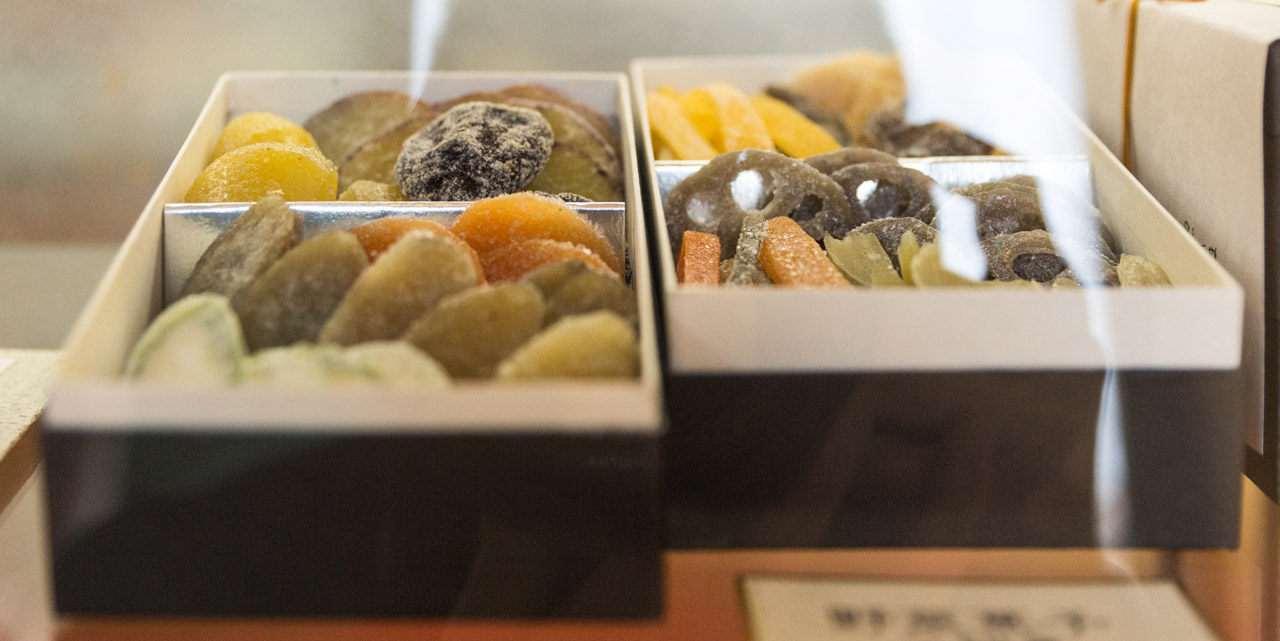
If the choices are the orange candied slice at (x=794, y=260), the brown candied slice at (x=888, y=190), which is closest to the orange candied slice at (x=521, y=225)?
the orange candied slice at (x=794, y=260)

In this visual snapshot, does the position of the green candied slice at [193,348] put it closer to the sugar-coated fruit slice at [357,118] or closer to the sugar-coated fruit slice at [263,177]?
the sugar-coated fruit slice at [263,177]

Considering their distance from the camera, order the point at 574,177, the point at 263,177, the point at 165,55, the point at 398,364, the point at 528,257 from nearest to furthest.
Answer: the point at 398,364, the point at 528,257, the point at 263,177, the point at 574,177, the point at 165,55

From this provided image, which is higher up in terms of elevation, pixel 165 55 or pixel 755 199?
pixel 165 55

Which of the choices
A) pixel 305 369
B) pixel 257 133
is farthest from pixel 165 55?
pixel 305 369

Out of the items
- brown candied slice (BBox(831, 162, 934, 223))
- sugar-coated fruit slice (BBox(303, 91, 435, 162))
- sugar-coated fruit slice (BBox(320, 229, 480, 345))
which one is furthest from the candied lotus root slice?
sugar-coated fruit slice (BBox(303, 91, 435, 162))

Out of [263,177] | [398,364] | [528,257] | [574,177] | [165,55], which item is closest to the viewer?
[398,364]

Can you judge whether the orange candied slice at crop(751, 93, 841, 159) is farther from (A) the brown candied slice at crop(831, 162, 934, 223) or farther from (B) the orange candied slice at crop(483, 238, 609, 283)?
(B) the orange candied slice at crop(483, 238, 609, 283)

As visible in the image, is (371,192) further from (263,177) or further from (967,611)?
(967,611)

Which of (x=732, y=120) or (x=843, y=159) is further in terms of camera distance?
(x=732, y=120)
